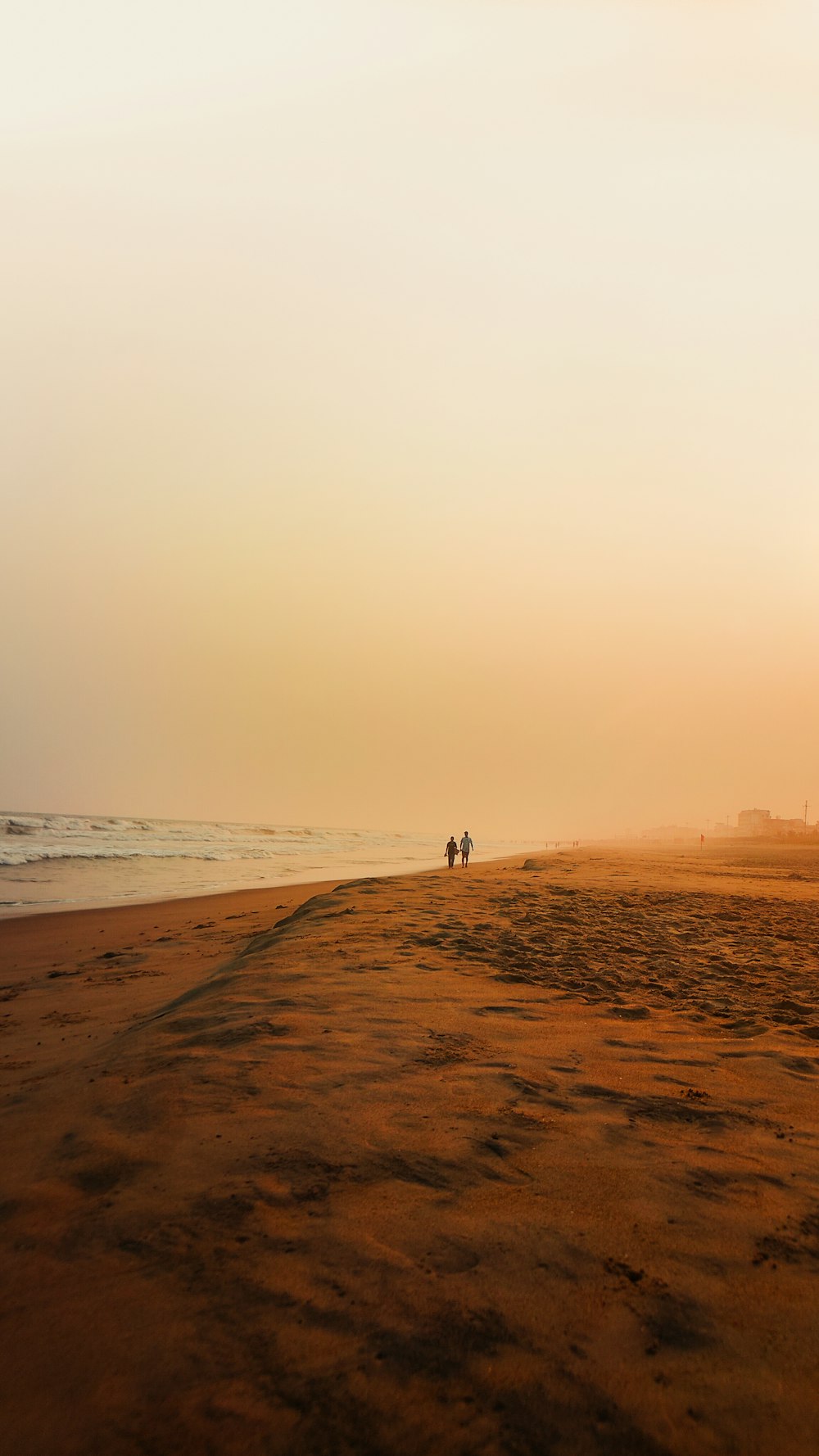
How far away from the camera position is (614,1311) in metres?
2.57

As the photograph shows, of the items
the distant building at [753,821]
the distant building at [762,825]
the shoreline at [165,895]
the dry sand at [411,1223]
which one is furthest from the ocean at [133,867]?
the distant building at [753,821]

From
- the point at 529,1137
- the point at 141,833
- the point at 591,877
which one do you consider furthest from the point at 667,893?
the point at 141,833

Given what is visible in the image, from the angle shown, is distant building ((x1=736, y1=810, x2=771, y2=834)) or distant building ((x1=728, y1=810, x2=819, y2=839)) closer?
distant building ((x1=728, y1=810, x2=819, y2=839))

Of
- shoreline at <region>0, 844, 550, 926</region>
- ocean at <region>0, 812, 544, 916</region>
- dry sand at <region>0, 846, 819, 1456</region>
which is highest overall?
dry sand at <region>0, 846, 819, 1456</region>

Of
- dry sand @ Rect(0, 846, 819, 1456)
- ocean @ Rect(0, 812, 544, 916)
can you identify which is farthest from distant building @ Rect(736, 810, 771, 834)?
dry sand @ Rect(0, 846, 819, 1456)

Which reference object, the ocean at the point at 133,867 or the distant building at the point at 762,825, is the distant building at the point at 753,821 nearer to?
the distant building at the point at 762,825

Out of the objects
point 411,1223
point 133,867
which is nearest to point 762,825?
point 133,867

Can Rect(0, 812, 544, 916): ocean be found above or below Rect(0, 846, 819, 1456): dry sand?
below

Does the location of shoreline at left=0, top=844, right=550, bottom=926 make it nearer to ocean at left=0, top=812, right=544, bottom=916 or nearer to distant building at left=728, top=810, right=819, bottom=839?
ocean at left=0, top=812, right=544, bottom=916

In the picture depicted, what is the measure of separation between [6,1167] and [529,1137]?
2.76 metres

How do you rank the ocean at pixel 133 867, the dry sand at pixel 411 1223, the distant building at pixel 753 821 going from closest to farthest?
the dry sand at pixel 411 1223
the ocean at pixel 133 867
the distant building at pixel 753 821

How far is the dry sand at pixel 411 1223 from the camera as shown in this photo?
2191 millimetres

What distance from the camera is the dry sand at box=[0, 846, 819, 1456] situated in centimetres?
219

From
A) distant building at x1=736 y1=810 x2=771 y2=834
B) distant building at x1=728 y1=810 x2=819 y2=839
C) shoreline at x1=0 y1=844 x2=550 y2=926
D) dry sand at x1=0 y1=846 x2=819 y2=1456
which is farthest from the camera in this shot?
distant building at x1=736 y1=810 x2=771 y2=834
